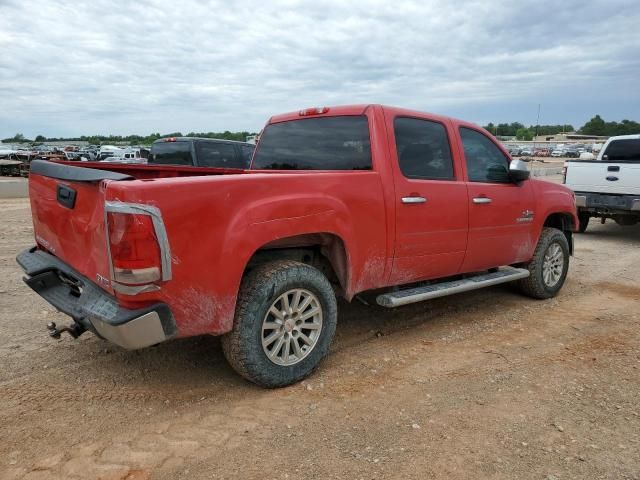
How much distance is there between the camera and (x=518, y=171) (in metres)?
5.01

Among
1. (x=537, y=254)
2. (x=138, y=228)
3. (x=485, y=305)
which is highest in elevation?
(x=138, y=228)

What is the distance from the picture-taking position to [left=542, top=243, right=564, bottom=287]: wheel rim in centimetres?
572

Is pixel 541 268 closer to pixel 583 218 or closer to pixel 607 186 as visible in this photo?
pixel 607 186

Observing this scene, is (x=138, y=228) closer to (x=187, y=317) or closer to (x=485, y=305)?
(x=187, y=317)

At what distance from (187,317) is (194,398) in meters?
0.69

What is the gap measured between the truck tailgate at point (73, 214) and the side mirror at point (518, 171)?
3.61m

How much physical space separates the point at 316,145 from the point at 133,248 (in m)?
2.14

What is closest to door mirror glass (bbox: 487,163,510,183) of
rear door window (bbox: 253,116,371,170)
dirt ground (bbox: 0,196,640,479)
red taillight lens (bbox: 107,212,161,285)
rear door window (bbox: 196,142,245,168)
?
dirt ground (bbox: 0,196,640,479)

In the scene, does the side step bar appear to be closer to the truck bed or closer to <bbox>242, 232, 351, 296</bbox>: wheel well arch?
<bbox>242, 232, 351, 296</bbox>: wheel well arch

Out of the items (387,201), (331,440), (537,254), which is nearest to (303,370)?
(331,440)

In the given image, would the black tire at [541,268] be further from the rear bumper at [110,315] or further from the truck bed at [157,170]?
Answer: the rear bumper at [110,315]

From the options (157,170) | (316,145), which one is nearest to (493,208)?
(316,145)

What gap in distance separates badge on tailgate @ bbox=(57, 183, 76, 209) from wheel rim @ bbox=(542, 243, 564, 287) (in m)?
4.69

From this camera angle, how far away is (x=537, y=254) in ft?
18.4
